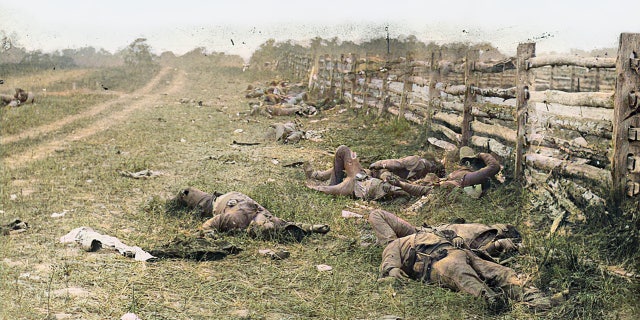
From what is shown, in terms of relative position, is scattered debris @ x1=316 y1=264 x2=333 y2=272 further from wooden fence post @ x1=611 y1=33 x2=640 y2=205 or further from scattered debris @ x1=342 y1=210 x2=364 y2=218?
wooden fence post @ x1=611 y1=33 x2=640 y2=205

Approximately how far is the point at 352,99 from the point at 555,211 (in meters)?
10.3

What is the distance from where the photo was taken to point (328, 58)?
20078 millimetres

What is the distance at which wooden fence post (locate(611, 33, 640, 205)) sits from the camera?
16.8 feet

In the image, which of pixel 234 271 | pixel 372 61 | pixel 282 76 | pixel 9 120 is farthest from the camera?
pixel 282 76

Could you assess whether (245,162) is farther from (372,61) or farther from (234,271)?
(372,61)

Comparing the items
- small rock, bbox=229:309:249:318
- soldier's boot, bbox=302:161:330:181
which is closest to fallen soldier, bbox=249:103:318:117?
soldier's boot, bbox=302:161:330:181

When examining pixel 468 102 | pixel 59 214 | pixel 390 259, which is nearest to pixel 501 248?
pixel 390 259

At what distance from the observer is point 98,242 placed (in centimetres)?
516

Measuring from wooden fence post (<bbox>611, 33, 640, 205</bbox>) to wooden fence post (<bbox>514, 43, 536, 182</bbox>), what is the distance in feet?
4.92

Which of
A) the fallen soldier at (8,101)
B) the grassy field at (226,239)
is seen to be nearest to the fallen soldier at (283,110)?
the grassy field at (226,239)

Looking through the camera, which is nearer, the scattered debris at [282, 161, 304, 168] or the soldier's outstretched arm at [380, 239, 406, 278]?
the soldier's outstretched arm at [380, 239, 406, 278]

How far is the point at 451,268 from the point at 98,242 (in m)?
2.94

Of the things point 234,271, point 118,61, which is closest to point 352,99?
point 234,271

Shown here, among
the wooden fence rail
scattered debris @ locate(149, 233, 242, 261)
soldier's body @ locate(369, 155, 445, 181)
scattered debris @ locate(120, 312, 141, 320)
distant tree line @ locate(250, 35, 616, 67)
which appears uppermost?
distant tree line @ locate(250, 35, 616, 67)
